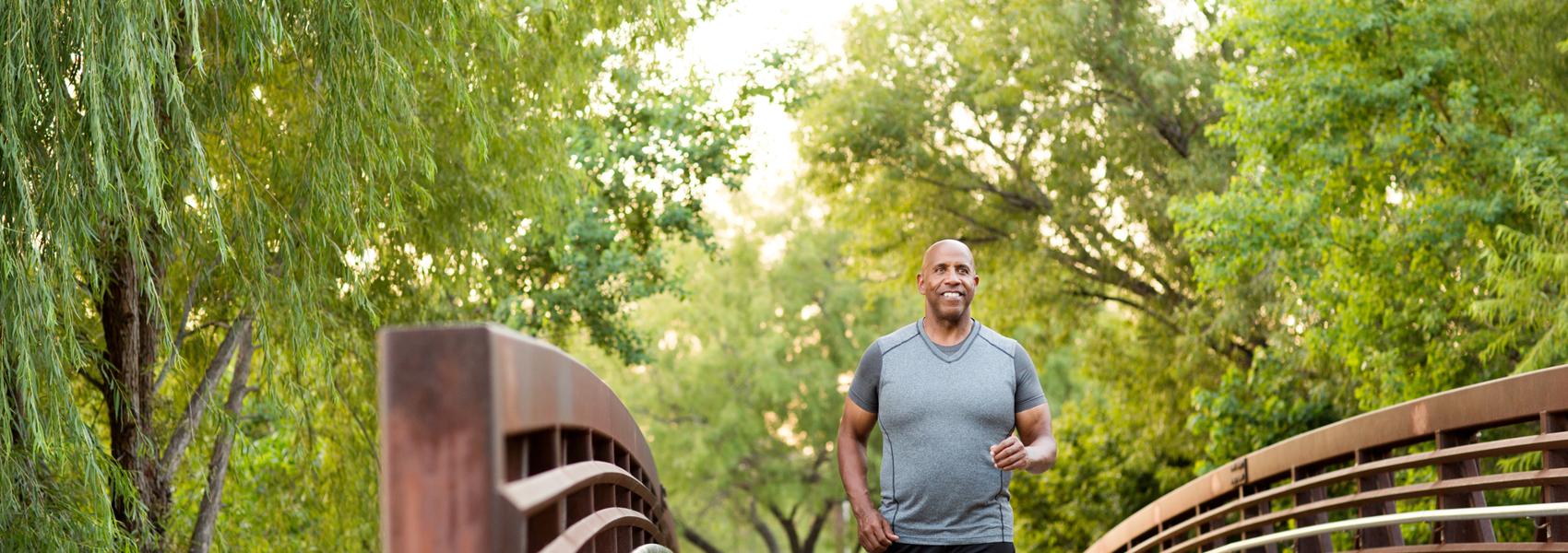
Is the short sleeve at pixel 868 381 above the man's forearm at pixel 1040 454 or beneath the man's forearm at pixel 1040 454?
above

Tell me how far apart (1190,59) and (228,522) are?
12169mm

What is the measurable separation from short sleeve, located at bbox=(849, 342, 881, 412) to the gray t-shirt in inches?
0.7

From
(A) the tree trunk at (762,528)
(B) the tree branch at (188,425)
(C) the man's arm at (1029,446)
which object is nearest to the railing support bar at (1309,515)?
(C) the man's arm at (1029,446)

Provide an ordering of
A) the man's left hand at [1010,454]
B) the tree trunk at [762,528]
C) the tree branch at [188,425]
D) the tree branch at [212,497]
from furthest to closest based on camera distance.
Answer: the tree trunk at [762,528], the tree branch at [212,497], the tree branch at [188,425], the man's left hand at [1010,454]

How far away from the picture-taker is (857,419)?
13.9 feet

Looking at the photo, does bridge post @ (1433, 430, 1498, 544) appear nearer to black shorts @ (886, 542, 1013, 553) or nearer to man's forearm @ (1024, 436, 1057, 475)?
man's forearm @ (1024, 436, 1057, 475)

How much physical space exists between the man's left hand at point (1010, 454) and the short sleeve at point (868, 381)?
0.39m

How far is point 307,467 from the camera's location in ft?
28.6

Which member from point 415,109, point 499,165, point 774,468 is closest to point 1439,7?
point 499,165

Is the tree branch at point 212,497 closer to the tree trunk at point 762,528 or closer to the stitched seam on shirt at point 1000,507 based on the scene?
the stitched seam on shirt at point 1000,507

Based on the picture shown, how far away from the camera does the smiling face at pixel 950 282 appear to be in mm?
4043

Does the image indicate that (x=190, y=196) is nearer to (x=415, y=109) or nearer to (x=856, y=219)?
(x=415, y=109)

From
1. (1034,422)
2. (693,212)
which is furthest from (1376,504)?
(693,212)

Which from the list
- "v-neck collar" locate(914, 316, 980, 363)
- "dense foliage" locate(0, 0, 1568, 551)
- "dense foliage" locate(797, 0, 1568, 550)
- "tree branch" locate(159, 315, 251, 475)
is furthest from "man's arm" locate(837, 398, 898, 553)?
"dense foliage" locate(797, 0, 1568, 550)
